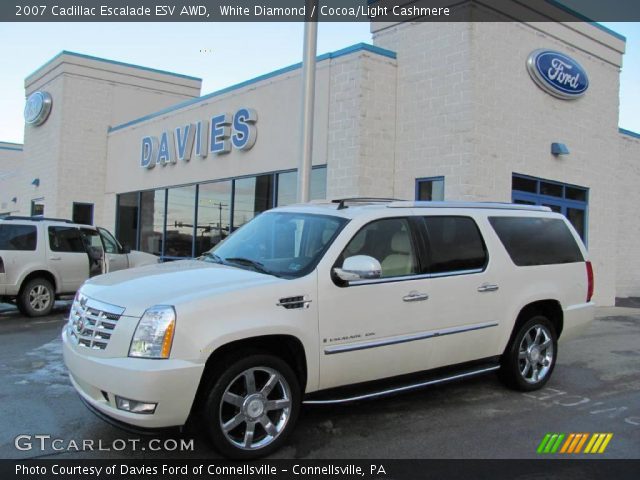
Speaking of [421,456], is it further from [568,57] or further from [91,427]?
[568,57]

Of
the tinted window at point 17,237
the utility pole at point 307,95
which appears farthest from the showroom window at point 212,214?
the utility pole at point 307,95

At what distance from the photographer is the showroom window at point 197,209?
534 inches

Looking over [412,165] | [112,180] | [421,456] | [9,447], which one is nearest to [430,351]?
[421,456]

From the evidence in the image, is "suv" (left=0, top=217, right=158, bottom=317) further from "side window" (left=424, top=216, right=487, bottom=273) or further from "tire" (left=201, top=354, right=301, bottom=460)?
"side window" (left=424, top=216, right=487, bottom=273)

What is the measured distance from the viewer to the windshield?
473 centimetres

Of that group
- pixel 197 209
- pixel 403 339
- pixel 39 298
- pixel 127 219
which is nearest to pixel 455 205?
pixel 403 339

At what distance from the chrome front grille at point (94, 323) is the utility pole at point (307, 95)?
501 cm

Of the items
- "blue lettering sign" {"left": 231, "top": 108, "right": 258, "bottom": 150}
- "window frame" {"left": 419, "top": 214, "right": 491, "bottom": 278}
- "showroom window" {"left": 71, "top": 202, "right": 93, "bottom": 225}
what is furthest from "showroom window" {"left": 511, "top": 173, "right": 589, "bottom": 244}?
"showroom window" {"left": 71, "top": 202, "right": 93, "bottom": 225}

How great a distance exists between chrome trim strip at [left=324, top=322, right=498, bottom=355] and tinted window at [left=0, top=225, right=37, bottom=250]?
8568mm

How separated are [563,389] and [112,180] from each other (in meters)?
18.3

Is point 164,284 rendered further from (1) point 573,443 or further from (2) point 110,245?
(2) point 110,245

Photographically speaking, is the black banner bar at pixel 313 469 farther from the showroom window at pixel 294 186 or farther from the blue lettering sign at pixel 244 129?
the blue lettering sign at pixel 244 129

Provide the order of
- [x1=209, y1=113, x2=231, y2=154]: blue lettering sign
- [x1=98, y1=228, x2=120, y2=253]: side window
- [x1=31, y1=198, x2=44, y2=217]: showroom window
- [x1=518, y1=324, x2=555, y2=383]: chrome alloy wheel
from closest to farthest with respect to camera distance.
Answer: [x1=518, y1=324, x2=555, y2=383]: chrome alloy wheel
[x1=98, y1=228, x2=120, y2=253]: side window
[x1=209, y1=113, x2=231, y2=154]: blue lettering sign
[x1=31, y1=198, x2=44, y2=217]: showroom window

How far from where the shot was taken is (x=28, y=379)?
20.5ft
